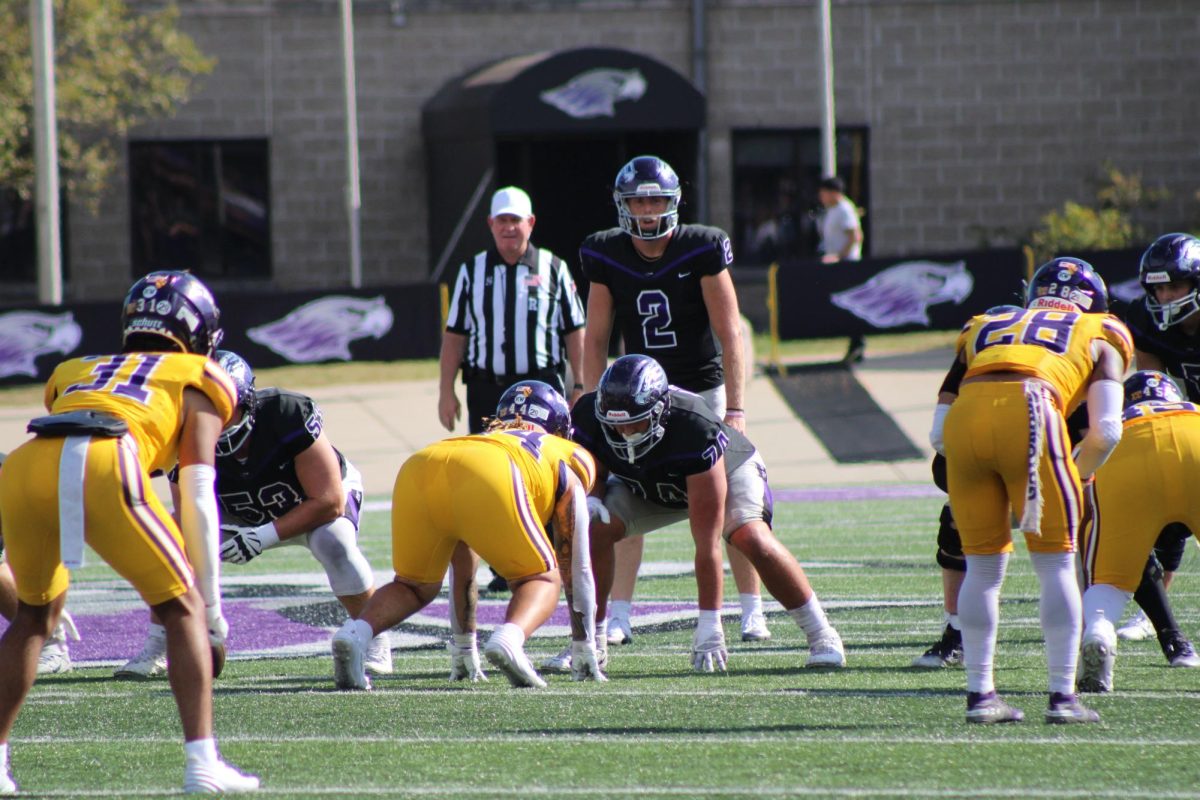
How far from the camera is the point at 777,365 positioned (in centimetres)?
1590

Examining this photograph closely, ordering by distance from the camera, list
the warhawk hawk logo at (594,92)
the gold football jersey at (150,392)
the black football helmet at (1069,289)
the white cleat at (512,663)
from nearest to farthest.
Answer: the gold football jersey at (150,392)
the black football helmet at (1069,289)
the white cleat at (512,663)
the warhawk hawk logo at (594,92)

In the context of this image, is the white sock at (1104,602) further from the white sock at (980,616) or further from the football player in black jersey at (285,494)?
the football player in black jersey at (285,494)

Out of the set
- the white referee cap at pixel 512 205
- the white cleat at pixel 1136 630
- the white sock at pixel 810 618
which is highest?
the white referee cap at pixel 512 205

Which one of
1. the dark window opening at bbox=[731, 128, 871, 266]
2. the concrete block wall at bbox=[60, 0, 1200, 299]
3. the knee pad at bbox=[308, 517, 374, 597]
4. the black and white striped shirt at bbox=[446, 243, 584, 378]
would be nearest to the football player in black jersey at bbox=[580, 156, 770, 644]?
the knee pad at bbox=[308, 517, 374, 597]

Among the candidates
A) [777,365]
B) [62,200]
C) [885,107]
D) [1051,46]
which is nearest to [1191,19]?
[1051,46]

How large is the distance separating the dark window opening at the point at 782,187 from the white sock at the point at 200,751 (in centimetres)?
1717

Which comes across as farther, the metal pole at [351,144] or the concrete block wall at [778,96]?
the concrete block wall at [778,96]

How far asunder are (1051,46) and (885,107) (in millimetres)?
2138

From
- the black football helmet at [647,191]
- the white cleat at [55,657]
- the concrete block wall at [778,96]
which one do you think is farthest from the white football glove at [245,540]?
→ the concrete block wall at [778,96]

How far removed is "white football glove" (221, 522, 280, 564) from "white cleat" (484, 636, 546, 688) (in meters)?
1.10

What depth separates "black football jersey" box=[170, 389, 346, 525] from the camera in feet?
21.1

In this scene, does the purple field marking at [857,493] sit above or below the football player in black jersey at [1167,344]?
below

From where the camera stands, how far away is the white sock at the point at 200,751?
4419 millimetres

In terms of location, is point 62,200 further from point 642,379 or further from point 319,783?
point 319,783
